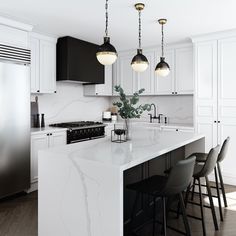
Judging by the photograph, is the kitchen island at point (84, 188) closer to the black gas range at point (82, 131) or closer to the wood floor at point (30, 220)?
the wood floor at point (30, 220)

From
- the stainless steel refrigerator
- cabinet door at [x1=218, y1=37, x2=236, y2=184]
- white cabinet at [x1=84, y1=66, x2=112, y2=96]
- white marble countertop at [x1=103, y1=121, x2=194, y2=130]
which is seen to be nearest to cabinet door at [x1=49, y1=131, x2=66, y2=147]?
the stainless steel refrigerator

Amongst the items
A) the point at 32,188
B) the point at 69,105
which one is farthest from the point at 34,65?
the point at 32,188

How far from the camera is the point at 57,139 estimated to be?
4152mm

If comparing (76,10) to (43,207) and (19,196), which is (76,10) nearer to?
(43,207)

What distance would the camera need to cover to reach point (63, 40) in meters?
4.50

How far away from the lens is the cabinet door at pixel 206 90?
4332mm

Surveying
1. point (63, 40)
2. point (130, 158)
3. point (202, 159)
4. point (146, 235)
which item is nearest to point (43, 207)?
point (130, 158)

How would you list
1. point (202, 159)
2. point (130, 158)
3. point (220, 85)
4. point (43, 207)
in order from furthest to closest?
point (220, 85) → point (202, 159) → point (43, 207) → point (130, 158)

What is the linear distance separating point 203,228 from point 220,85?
8.27 feet

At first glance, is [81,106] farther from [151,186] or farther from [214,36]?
[151,186]

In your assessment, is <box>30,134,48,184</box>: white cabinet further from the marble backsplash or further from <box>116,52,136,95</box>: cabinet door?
<box>116,52,136,95</box>: cabinet door

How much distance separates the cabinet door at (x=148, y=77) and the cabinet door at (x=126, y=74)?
0.17 m

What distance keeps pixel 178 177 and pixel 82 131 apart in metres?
2.75

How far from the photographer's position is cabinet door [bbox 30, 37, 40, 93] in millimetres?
4117
